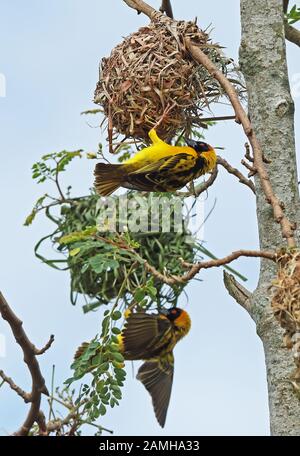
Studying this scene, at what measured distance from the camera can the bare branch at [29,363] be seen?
3.30m

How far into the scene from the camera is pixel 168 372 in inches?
152

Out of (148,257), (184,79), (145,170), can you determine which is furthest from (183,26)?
(148,257)

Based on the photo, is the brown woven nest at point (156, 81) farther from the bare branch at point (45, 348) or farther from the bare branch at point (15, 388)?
the bare branch at point (15, 388)

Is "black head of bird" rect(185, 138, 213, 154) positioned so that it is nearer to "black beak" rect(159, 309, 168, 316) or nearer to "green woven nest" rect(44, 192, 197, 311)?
"black beak" rect(159, 309, 168, 316)

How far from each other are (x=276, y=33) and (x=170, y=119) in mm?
460

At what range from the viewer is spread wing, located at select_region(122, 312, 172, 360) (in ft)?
12.1

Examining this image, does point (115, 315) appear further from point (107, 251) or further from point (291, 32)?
point (107, 251)

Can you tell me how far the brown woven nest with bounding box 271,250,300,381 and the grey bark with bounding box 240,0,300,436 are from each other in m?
0.57

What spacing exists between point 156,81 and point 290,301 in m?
1.38

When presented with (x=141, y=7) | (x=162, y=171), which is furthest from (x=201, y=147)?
(x=141, y=7)

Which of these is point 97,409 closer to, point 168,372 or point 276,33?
point 168,372

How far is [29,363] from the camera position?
3424 millimetres

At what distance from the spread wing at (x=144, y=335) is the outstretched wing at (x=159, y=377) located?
0.06 metres

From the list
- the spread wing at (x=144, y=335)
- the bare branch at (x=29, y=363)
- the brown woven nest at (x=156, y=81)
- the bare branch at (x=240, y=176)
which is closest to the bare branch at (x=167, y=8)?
the brown woven nest at (x=156, y=81)
